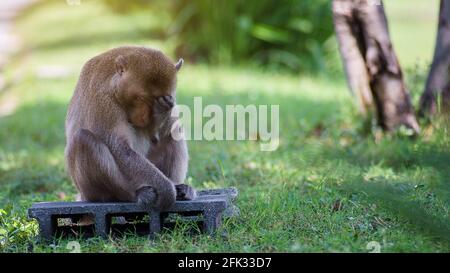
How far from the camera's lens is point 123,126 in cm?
505

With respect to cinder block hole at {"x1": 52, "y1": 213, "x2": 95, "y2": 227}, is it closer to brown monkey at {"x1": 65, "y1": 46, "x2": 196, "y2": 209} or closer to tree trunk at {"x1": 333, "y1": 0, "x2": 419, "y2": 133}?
brown monkey at {"x1": 65, "y1": 46, "x2": 196, "y2": 209}

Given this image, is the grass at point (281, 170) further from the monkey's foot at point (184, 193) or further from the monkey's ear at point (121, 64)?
the monkey's ear at point (121, 64)

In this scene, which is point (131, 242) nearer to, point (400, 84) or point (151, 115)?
point (151, 115)

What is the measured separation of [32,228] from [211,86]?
627 centimetres

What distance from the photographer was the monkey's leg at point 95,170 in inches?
197

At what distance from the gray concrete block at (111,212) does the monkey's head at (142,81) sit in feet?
1.93

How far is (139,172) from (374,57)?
3.40m

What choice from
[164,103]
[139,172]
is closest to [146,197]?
[139,172]

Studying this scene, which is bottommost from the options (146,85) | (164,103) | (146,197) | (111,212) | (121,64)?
(111,212)

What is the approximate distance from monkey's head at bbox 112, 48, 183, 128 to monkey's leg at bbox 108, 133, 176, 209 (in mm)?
208

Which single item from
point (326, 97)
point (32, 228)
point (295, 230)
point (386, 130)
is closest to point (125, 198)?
point (32, 228)

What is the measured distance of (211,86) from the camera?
444 inches

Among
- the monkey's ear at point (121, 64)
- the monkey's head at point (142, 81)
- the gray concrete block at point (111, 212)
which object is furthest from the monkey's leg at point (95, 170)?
the monkey's ear at point (121, 64)

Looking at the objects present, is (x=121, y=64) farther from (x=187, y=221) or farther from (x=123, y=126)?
(x=187, y=221)
